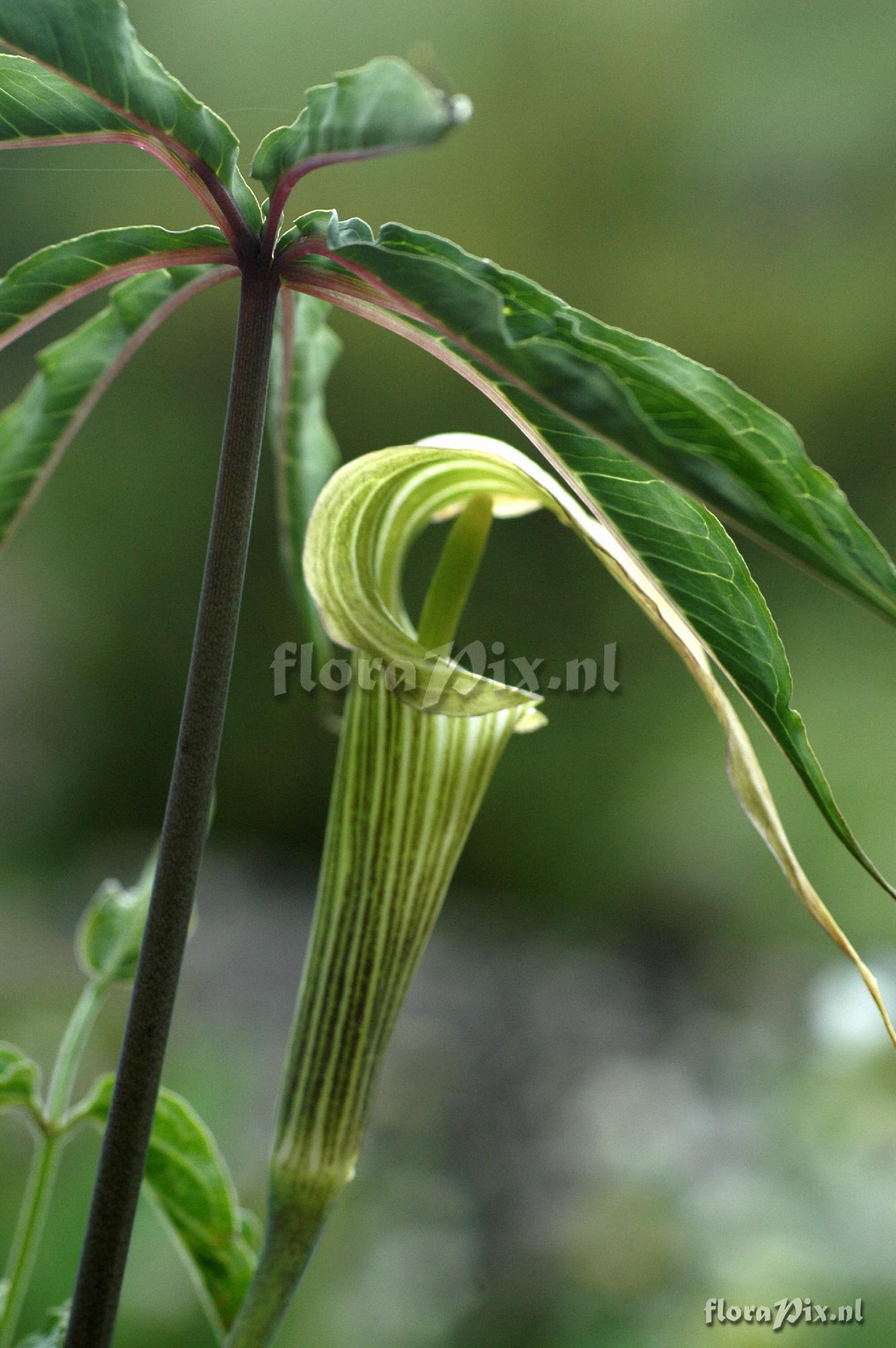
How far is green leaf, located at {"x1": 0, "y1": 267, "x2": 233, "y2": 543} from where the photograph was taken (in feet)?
1.11

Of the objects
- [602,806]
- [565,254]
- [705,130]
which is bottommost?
[602,806]

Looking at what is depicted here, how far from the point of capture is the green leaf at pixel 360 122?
0.65ft

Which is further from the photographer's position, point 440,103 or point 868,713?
point 868,713

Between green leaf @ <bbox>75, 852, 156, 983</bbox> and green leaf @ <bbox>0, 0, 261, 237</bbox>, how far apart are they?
0.84 feet

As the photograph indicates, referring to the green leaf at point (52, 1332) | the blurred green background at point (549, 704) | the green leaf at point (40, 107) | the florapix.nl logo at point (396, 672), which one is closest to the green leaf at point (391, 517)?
the florapix.nl logo at point (396, 672)

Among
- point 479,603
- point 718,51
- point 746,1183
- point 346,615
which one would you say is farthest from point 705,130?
point 346,615

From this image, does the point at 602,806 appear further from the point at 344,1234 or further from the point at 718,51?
the point at 718,51

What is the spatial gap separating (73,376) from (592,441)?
182 mm

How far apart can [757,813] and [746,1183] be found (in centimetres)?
129

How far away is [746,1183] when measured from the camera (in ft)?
4.47

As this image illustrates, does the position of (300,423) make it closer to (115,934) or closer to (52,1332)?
(115,934)

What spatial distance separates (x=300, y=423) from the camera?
45 cm

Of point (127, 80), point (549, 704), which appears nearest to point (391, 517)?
point (127, 80)

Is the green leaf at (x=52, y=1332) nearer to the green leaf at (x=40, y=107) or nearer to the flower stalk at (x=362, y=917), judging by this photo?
the flower stalk at (x=362, y=917)
